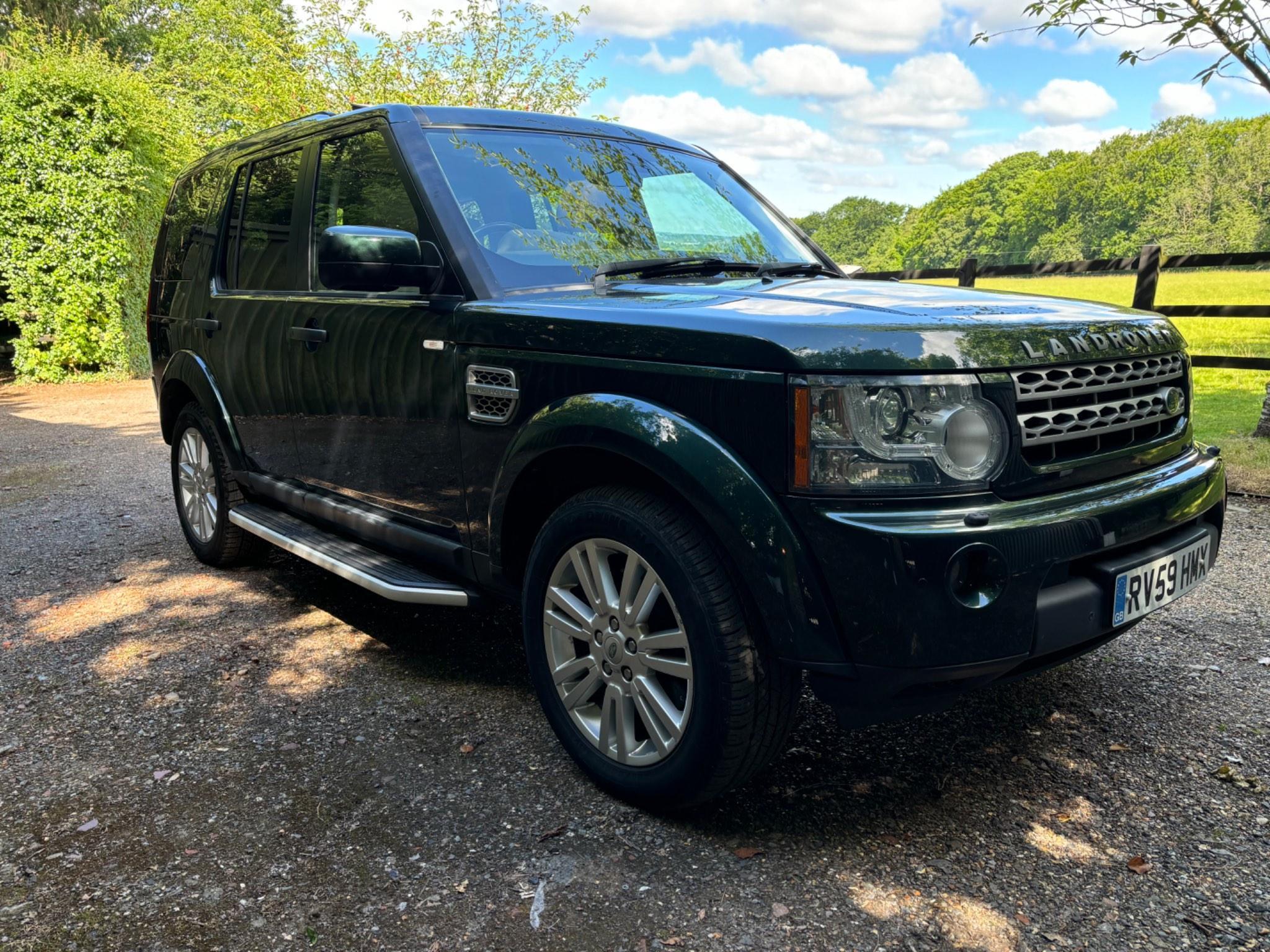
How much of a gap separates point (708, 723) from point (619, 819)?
19.3 inches

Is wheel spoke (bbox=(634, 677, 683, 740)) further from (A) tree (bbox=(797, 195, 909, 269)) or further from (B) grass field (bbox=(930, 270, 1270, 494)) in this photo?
(A) tree (bbox=(797, 195, 909, 269))

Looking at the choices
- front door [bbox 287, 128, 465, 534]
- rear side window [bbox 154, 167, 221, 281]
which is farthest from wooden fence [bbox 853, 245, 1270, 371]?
front door [bbox 287, 128, 465, 534]

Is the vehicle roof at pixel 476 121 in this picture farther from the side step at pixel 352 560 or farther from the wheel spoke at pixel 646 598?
the wheel spoke at pixel 646 598

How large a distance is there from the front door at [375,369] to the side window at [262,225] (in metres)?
0.24

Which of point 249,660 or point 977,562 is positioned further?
point 249,660

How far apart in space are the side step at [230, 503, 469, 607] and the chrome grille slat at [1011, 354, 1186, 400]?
1.74 m

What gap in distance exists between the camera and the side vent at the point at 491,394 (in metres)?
2.82

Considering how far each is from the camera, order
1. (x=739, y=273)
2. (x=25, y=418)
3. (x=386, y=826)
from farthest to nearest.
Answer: (x=25, y=418) → (x=739, y=273) → (x=386, y=826)

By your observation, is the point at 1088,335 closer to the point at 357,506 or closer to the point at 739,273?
the point at 739,273

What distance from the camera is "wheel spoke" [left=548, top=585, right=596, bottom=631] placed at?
2.70 metres

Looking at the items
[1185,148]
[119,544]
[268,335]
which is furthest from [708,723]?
[1185,148]

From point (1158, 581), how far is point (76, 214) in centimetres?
1465

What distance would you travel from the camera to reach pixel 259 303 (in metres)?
4.12

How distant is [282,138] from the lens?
416 cm
